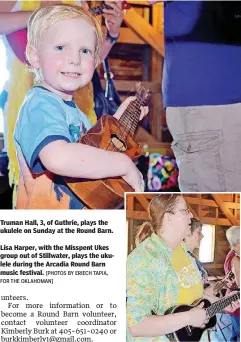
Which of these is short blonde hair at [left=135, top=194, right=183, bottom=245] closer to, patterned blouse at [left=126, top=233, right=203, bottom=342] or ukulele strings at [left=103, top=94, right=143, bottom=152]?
patterned blouse at [left=126, top=233, right=203, bottom=342]

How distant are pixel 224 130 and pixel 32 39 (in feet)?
3.18

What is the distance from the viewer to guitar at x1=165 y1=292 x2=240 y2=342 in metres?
2.69

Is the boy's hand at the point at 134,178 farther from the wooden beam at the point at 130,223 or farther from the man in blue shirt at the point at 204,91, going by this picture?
the man in blue shirt at the point at 204,91

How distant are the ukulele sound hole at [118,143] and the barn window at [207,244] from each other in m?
0.52

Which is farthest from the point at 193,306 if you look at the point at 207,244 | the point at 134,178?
the point at 134,178

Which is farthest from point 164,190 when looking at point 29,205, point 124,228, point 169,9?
point 169,9

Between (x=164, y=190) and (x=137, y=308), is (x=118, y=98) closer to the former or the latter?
(x=164, y=190)

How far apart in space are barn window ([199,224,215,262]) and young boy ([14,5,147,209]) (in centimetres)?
49

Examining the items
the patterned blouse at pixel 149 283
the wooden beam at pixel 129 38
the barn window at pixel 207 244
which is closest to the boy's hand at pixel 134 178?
the patterned blouse at pixel 149 283

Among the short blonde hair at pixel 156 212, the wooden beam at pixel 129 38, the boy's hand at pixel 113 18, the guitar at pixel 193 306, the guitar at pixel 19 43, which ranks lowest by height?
the guitar at pixel 193 306

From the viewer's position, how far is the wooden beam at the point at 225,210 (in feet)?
8.94

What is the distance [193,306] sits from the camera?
2.71 meters

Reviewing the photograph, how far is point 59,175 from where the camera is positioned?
103 inches

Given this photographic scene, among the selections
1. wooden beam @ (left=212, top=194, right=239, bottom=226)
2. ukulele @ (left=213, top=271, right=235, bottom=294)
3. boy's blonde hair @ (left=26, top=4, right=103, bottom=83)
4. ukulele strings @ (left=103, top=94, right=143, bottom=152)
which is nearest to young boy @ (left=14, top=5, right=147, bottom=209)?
boy's blonde hair @ (left=26, top=4, right=103, bottom=83)
